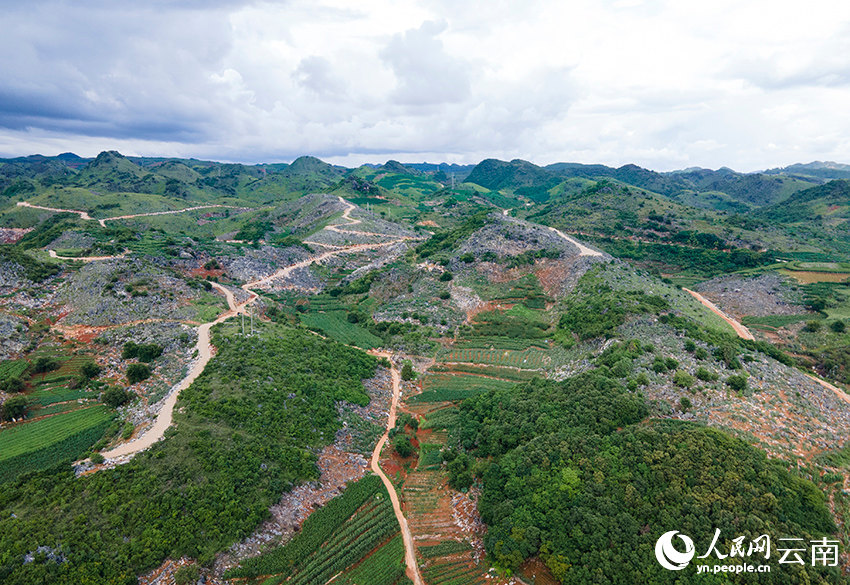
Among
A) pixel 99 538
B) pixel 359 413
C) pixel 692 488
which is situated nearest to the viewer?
pixel 99 538

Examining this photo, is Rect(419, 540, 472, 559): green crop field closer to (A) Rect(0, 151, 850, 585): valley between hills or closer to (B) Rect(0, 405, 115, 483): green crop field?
(A) Rect(0, 151, 850, 585): valley between hills

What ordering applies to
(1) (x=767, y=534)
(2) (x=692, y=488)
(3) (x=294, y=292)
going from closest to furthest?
(1) (x=767, y=534) < (2) (x=692, y=488) < (3) (x=294, y=292)

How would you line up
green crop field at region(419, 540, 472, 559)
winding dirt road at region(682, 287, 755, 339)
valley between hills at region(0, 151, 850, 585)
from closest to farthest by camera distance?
1. valley between hills at region(0, 151, 850, 585)
2. green crop field at region(419, 540, 472, 559)
3. winding dirt road at region(682, 287, 755, 339)

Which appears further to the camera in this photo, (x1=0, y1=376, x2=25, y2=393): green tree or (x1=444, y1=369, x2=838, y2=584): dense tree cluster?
(x1=0, y1=376, x2=25, y2=393): green tree

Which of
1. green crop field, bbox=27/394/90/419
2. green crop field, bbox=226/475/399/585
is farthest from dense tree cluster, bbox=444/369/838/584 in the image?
green crop field, bbox=27/394/90/419

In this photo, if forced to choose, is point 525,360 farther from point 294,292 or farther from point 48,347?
point 48,347

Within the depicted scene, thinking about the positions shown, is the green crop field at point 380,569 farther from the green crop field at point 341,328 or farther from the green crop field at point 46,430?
the green crop field at point 341,328

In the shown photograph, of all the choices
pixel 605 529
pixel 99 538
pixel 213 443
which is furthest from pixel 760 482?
pixel 99 538
